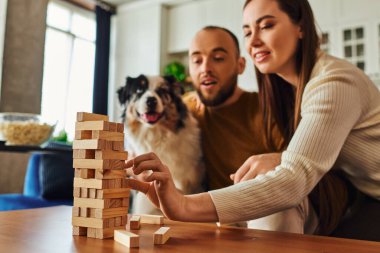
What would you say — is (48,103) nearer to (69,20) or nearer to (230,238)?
(69,20)

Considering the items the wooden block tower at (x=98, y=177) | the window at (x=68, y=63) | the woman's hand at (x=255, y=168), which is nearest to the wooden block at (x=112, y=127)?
the wooden block tower at (x=98, y=177)

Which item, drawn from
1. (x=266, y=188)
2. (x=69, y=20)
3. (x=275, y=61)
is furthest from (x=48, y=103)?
(x=266, y=188)

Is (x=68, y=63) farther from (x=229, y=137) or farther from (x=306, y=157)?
(x=306, y=157)

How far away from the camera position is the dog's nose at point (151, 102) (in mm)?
1363

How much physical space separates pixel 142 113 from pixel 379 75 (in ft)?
8.50

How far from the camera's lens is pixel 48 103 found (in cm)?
420

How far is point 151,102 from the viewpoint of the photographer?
1.37m

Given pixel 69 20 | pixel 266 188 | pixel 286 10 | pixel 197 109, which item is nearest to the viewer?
pixel 266 188

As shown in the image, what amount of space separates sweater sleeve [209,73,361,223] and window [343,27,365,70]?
2.77 metres

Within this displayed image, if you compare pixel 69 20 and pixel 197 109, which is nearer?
pixel 197 109

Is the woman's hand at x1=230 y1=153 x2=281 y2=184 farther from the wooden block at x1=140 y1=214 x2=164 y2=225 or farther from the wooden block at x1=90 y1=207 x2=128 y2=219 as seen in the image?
the wooden block at x1=90 y1=207 x2=128 y2=219

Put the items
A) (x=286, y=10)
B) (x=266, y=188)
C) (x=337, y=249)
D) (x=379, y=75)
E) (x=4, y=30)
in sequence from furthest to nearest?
(x=379, y=75), (x=4, y=30), (x=286, y=10), (x=266, y=188), (x=337, y=249)

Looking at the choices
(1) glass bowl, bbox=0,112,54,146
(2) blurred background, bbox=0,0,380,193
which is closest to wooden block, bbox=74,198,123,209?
(1) glass bowl, bbox=0,112,54,146

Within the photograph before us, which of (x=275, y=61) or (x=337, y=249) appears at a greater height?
(x=275, y=61)
